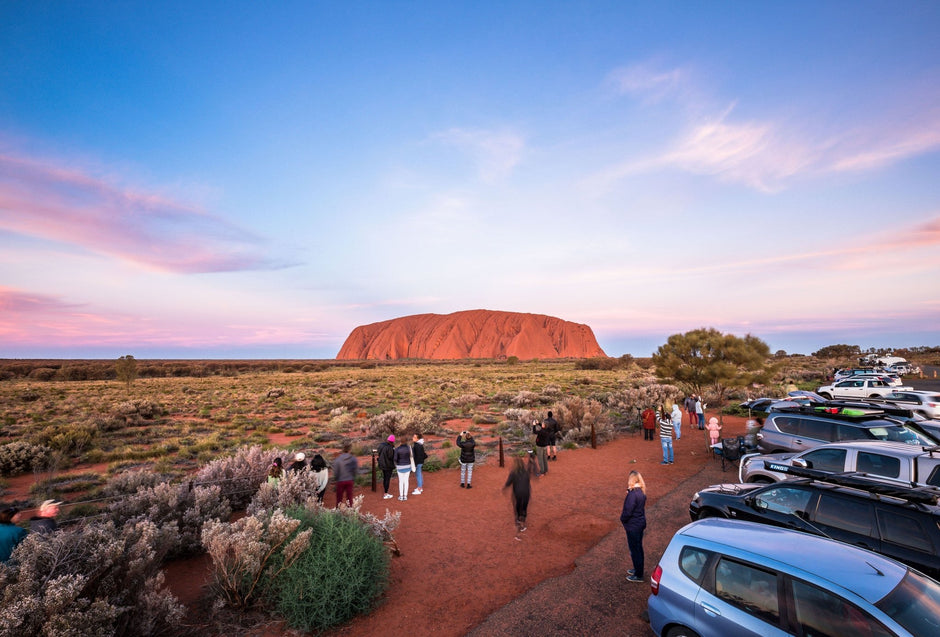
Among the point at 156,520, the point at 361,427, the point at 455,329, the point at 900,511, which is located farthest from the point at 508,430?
the point at 455,329

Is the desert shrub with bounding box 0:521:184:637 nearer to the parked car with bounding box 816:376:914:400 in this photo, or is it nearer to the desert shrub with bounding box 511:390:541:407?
the desert shrub with bounding box 511:390:541:407

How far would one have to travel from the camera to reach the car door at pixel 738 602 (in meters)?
3.62

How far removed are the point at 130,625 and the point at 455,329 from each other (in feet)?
481

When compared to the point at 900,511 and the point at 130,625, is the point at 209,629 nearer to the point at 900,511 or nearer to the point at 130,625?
the point at 130,625

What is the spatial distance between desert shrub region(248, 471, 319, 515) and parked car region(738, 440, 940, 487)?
9.26m

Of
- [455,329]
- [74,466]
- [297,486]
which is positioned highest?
[455,329]

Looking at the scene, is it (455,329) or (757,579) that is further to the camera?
(455,329)

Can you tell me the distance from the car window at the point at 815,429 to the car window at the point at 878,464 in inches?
105

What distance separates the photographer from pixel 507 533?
8.68 meters

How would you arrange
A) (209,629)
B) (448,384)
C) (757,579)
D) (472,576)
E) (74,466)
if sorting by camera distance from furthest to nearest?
(448,384) < (74,466) < (472,576) < (209,629) < (757,579)

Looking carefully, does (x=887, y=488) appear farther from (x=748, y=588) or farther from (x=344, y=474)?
(x=344, y=474)

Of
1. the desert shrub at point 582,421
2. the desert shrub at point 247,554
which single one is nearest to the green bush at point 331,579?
the desert shrub at point 247,554

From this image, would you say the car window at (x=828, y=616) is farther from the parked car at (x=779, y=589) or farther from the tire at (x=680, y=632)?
the tire at (x=680, y=632)

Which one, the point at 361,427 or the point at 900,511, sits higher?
the point at 900,511
